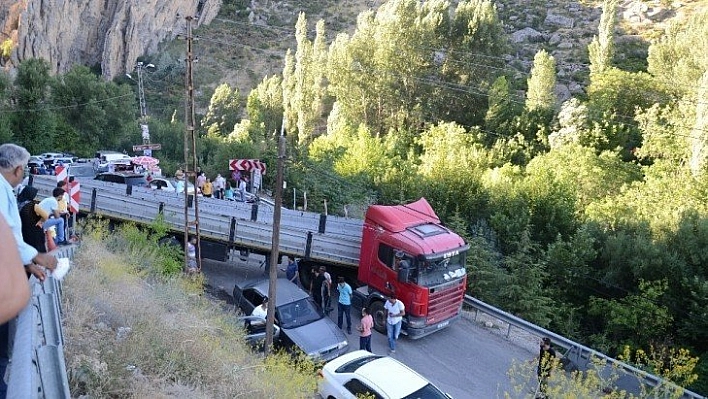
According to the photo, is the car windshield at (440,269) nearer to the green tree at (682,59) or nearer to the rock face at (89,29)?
the green tree at (682,59)

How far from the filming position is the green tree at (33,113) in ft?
93.6

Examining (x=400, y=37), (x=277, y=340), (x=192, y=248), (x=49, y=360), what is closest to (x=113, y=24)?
(x=400, y=37)

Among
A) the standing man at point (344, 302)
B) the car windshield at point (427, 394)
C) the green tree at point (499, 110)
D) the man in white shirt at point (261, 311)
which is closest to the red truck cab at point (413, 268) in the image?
the standing man at point (344, 302)

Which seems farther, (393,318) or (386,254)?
(386,254)

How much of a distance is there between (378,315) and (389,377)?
13.5 ft

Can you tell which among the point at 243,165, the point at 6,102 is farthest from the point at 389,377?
the point at 6,102

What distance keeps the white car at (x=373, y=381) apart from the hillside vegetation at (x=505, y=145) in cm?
684

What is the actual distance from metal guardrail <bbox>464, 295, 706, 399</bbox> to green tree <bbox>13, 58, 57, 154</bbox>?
84.5 feet

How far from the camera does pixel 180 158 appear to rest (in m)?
35.1

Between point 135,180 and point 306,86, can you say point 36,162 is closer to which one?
point 135,180

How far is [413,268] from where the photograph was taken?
11.7 metres

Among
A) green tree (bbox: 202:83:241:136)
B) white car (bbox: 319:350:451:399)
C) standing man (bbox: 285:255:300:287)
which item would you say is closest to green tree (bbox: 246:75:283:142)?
green tree (bbox: 202:83:241:136)

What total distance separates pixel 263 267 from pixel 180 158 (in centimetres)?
2171

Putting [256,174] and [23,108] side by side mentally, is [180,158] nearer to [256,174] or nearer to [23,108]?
[23,108]
